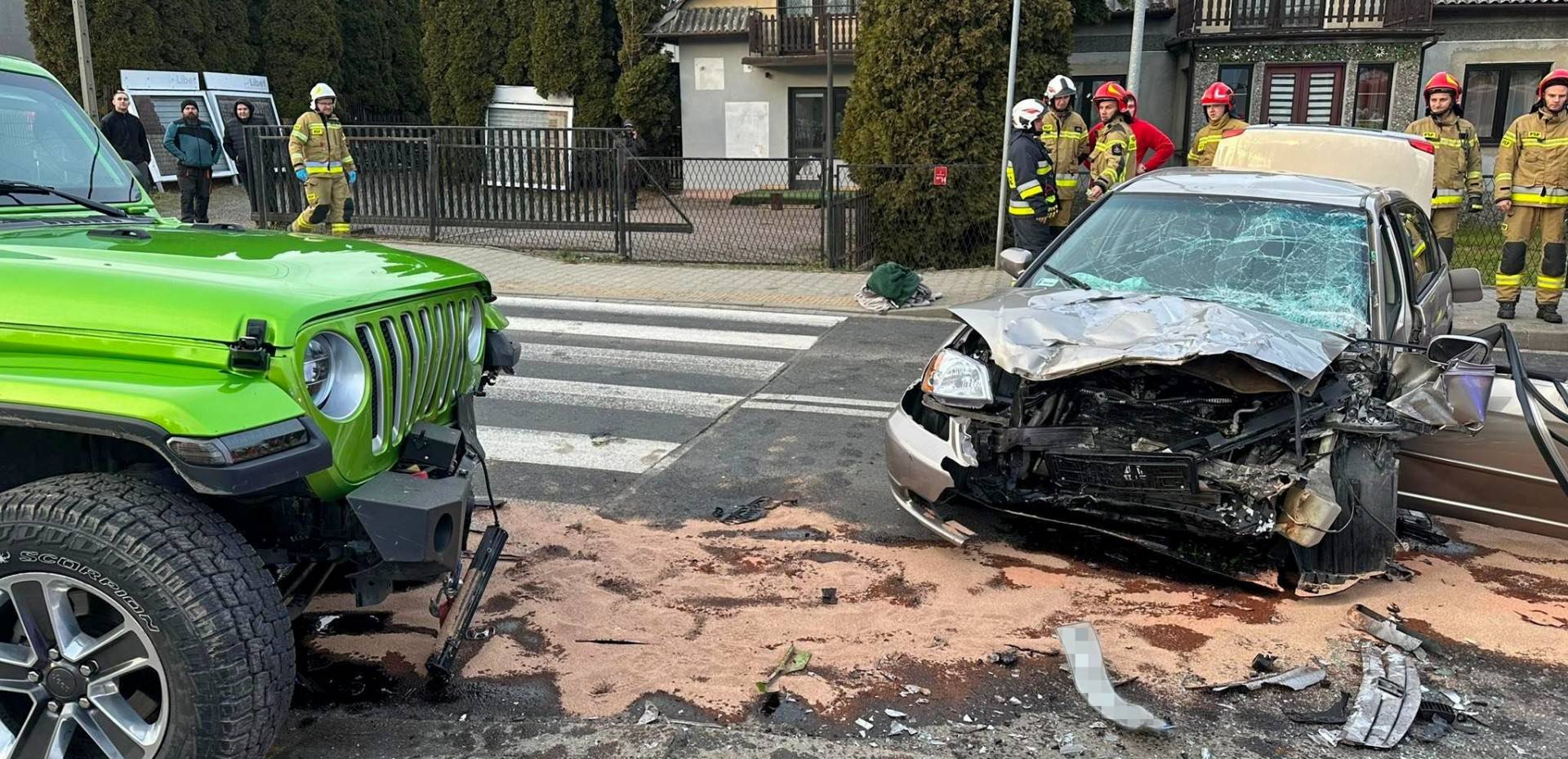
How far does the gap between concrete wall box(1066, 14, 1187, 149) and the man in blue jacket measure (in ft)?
53.2

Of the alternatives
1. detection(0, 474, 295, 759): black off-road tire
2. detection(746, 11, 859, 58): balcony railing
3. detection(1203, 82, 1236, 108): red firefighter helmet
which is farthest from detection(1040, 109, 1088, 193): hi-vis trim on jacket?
detection(746, 11, 859, 58): balcony railing

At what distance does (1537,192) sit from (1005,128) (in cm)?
521

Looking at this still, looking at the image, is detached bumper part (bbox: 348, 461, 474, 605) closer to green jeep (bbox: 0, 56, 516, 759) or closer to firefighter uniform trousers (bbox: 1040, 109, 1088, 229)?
green jeep (bbox: 0, 56, 516, 759)

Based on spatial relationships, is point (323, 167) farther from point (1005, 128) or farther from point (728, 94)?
point (728, 94)

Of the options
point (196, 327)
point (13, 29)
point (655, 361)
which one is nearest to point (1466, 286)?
point (655, 361)

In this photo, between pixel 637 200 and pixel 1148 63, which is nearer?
pixel 637 200

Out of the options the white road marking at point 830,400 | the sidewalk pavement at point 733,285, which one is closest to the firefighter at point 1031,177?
the sidewalk pavement at point 733,285

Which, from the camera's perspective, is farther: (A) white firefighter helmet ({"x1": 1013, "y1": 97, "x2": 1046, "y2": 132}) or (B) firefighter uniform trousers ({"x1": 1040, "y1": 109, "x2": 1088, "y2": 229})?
(B) firefighter uniform trousers ({"x1": 1040, "y1": 109, "x2": 1088, "y2": 229})

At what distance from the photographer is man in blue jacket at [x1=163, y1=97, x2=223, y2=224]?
14.1m

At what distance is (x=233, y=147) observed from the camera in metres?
16.4

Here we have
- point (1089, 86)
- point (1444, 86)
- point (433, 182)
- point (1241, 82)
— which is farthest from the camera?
point (1089, 86)

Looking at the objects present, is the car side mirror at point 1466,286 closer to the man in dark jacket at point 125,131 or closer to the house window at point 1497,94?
the man in dark jacket at point 125,131

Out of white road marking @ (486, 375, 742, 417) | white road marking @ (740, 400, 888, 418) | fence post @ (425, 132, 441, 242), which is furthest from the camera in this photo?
fence post @ (425, 132, 441, 242)

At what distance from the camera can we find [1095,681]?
Result: 11.5ft
